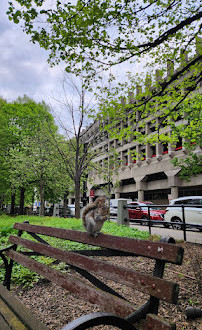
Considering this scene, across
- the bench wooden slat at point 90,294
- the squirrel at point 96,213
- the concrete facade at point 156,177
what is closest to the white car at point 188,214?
the squirrel at point 96,213

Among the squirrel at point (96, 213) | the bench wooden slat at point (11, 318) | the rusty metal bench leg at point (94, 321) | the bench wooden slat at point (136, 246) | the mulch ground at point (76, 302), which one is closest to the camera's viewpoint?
the rusty metal bench leg at point (94, 321)

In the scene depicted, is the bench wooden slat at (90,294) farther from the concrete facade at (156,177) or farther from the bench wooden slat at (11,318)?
the concrete facade at (156,177)

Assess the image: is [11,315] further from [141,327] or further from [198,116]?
[198,116]

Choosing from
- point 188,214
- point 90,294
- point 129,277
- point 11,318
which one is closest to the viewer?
point 129,277

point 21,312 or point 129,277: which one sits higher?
point 129,277

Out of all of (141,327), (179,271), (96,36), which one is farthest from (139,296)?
(96,36)

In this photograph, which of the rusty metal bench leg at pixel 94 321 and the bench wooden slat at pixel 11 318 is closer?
the rusty metal bench leg at pixel 94 321

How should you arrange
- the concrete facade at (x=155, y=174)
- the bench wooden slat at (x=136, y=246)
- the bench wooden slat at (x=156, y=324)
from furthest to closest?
the concrete facade at (x=155, y=174), the bench wooden slat at (x=136, y=246), the bench wooden slat at (x=156, y=324)

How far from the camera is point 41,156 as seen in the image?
18.9 meters

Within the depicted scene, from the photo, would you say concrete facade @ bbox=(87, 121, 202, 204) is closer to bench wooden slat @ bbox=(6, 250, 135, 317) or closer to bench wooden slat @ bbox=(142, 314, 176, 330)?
bench wooden slat @ bbox=(6, 250, 135, 317)

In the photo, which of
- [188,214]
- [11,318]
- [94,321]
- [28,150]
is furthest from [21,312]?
[28,150]

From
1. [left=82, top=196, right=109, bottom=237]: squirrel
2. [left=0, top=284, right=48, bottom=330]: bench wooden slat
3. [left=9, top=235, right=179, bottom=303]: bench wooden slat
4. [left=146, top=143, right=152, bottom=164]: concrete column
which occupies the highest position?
[left=146, top=143, right=152, bottom=164]: concrete column

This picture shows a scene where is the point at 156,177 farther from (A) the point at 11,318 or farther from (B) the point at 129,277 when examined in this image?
(B) the point at 129,277

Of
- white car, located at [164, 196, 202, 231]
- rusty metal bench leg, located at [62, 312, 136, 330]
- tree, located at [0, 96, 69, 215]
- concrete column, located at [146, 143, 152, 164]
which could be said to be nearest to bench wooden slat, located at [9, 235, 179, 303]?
rusty metal bench leg, located at [62, 312, 136, 330]
